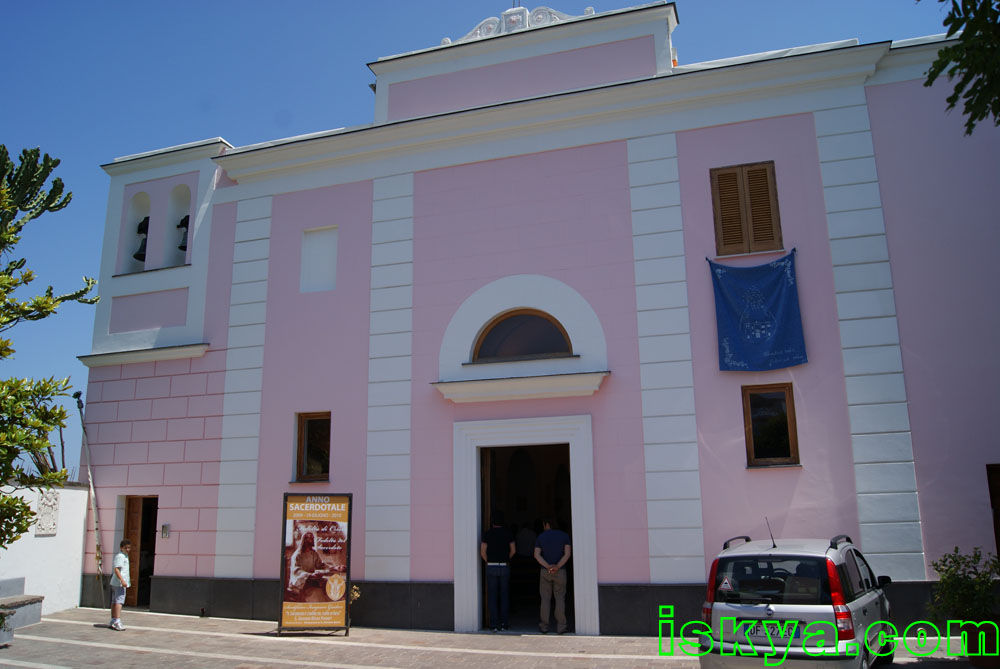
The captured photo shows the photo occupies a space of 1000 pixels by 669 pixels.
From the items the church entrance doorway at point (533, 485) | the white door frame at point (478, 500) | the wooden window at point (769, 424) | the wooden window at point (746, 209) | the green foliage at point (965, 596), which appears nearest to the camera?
the green foliage at point (965, 596)

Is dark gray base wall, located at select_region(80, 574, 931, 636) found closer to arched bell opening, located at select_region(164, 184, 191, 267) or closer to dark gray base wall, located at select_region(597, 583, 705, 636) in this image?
dark gray base wall, located at select_region(597, 583, 705, 636)

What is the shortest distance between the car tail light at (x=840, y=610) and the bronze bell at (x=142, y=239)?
49.0 feet

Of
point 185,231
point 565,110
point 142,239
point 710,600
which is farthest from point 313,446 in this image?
point 710,600

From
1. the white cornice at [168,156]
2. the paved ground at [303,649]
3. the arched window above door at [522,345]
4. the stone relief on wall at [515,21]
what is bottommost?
the paved ground at [303,649]

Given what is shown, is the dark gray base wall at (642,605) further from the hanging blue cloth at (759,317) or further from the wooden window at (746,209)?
the wooden window at (746,209)

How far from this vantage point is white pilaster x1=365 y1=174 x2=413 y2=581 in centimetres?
1330

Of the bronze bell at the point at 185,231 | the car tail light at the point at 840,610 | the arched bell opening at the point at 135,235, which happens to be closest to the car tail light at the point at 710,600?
the car tail light at the point at 840,610

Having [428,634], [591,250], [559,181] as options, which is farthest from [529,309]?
[428,634]

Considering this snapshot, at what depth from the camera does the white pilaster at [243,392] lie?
14.2 m

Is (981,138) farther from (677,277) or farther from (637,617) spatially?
(637,617)

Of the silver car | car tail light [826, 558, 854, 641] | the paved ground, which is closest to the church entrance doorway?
the paved ground

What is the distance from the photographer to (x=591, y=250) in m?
13.3

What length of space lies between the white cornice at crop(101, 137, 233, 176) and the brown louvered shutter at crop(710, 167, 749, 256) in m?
10.2

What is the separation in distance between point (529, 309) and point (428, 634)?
224 inches
